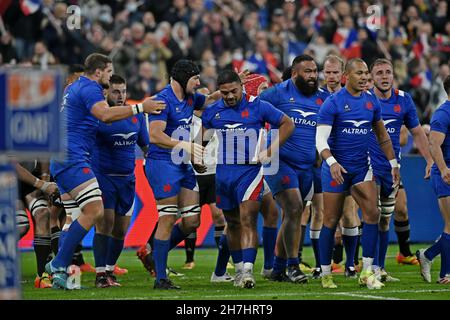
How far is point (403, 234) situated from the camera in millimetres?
14828

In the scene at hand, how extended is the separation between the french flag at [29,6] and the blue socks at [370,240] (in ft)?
37.6

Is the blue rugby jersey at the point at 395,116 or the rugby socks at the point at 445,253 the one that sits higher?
the blue rugby jersey at the point at 395,116

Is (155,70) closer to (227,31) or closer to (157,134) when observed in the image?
(227,31)

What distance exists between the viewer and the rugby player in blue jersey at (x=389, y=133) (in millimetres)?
12578

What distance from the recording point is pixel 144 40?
21422 millimetres

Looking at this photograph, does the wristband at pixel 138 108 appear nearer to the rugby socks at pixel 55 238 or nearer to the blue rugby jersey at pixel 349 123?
the blue rugby jersey at pixel 349 123

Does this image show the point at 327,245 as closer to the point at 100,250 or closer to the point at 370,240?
the point at 370,240

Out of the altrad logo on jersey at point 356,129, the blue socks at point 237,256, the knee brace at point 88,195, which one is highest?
the altrad logo on jersey at point 356,129

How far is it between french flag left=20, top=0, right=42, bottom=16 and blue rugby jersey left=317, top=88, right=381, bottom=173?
10.8m

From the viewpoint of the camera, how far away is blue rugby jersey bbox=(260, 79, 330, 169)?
40.7 ft

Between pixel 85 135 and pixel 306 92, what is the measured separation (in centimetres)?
273

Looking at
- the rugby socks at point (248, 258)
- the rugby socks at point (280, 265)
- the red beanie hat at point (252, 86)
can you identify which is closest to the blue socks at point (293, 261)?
the rugby socks at point (280, 265)

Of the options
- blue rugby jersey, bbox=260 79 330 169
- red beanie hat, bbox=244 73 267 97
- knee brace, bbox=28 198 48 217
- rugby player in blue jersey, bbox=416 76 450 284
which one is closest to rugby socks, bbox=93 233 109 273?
knee brace, bbox=28 198 48 217
